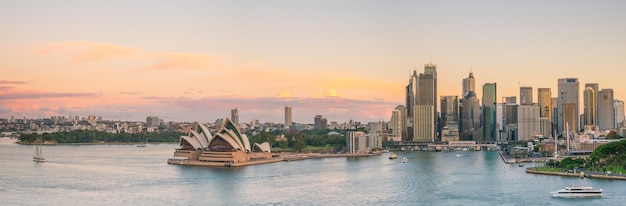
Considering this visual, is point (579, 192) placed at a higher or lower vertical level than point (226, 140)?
lower

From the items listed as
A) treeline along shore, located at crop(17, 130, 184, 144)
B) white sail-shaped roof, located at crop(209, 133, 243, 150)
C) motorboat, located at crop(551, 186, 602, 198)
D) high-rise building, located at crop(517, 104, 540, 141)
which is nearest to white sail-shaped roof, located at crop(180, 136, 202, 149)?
white sail-shaped roof, located at crop(209, 133, 243, 150)

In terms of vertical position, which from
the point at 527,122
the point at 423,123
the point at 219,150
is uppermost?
the point at 527,122

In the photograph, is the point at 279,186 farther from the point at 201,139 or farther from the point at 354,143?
the point at 354,143

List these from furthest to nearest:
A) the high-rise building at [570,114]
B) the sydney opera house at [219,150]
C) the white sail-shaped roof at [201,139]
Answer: the high-rise building at [570,114], the white sail-shaped roof at [201,139], the sydney opera house at [219,150]

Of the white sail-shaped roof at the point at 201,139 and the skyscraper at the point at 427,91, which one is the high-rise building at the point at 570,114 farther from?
the white sail-shaped roof at the point at 201,139

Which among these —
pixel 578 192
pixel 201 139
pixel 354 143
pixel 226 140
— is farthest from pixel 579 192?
pixel 354 143

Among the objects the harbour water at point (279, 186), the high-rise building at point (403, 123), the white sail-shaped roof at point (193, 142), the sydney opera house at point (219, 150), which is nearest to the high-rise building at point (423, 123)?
the high-rise building at point (403, 123)
